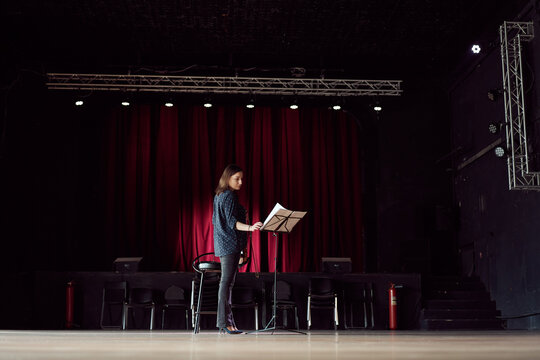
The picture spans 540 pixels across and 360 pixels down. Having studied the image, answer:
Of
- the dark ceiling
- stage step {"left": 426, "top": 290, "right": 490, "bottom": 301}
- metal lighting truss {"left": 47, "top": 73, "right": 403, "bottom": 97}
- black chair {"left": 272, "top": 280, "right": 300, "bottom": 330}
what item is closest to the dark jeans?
black chair {"left": 272, "top": 280, "right": 300, "bottom": 330}

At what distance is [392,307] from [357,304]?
1.96ft

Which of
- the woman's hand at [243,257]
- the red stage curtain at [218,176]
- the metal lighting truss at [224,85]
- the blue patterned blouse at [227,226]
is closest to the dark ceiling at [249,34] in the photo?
the metal lighting truss at [224,85]

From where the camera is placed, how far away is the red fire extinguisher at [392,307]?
9531 mm

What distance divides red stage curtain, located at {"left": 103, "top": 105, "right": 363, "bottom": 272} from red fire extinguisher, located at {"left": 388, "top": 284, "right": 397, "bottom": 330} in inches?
111

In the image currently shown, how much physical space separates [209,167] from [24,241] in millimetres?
3835

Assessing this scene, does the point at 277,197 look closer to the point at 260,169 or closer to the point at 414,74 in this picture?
the point at 260,169

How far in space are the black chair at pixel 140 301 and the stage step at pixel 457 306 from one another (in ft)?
13.5

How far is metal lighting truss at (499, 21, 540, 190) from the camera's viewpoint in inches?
339

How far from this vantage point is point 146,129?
1273cm

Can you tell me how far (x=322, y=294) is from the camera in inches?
372

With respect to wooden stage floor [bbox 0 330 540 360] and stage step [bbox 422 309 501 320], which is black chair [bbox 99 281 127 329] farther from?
wooden stage floor [bbox 0 330 540 360]

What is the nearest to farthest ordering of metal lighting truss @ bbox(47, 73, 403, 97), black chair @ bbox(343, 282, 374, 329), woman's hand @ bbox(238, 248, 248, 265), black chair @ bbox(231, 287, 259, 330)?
woman's hand @ bbox(238, 248, 248, 265), black chair @ bbox(231, 287, 259, 330), black chair @ bbox(343, 282, 374, 329), metal lighting truss @ bbox(47, 73, 403, 97)

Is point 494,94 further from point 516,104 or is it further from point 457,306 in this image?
point 457,306

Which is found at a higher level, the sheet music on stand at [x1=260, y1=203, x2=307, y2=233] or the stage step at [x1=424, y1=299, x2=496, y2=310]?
the sheet music on stand at [x1=260, y1=203, x2=307, y2=233]
